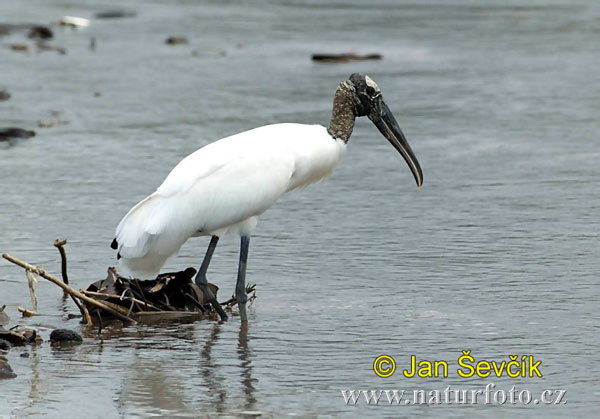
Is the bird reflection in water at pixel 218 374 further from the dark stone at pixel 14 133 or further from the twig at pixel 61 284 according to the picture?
the dark stone at pixel 14 133

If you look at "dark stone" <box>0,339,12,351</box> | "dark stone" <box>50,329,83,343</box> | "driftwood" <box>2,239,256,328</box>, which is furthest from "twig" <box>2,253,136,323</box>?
"dark stone" <box>0,339,12,351</box>

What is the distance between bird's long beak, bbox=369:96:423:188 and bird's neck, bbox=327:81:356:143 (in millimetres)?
178

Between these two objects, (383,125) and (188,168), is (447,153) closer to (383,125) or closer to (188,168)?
(383,125)

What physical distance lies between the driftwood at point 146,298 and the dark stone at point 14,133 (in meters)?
5.00

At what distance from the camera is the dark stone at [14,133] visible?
40.5ft

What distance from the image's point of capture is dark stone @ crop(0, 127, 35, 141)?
1236cm

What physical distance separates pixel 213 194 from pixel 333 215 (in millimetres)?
2392

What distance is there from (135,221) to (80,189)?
3.24m

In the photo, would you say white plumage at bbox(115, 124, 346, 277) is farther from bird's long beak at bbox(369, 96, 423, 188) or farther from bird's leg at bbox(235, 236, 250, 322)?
bird's long beak at bbox(369, 96, 423, 188)

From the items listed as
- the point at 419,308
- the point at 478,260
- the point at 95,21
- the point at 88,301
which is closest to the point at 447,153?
the point at 478,260

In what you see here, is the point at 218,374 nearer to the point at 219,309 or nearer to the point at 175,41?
the point at 219,309

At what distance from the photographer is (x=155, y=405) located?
5844mm

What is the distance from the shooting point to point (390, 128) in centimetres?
802

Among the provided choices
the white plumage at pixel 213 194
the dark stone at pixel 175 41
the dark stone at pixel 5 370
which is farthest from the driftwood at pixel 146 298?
the dark stone at pixel 175 41
